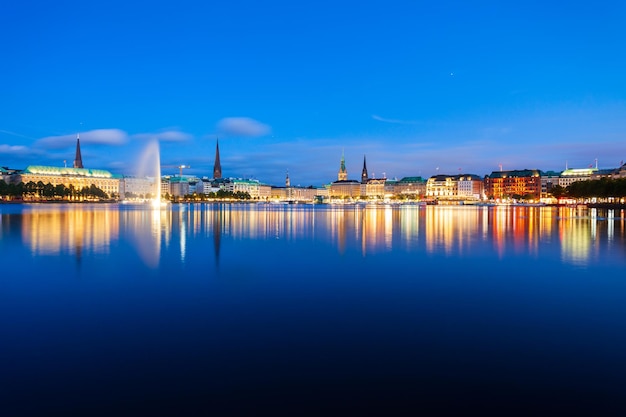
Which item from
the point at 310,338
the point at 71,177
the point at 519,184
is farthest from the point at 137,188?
the point at 310,338

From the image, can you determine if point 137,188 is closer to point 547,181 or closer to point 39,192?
point 39,192

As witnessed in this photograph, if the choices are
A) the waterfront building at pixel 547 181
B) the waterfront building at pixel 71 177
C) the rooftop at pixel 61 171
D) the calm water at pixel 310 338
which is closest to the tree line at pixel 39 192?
the waterfront building at pixel 71 177

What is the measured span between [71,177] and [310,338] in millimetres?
186250

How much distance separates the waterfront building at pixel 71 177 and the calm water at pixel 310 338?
158m

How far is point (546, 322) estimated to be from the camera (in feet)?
31.2

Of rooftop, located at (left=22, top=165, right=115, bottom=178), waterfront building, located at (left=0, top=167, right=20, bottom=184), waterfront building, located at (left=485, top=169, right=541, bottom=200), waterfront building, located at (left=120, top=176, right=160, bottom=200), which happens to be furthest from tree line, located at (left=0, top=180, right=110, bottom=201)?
waterfront building, located at (left=485, top=169, right=541, bottom=200)

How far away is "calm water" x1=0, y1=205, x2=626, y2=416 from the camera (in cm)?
591

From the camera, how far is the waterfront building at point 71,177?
162 metres

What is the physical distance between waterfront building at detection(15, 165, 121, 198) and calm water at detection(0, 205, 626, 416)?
517 feet

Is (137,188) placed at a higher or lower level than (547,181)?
lower

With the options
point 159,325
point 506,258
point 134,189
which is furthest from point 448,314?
point 134,189

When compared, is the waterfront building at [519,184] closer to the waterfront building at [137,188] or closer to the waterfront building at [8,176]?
the waterfront building at [137,188]

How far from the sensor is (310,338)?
27.2 ft

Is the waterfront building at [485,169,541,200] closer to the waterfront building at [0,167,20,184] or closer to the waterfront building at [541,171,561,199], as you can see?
the waterfront building at [541,171,561,199]
